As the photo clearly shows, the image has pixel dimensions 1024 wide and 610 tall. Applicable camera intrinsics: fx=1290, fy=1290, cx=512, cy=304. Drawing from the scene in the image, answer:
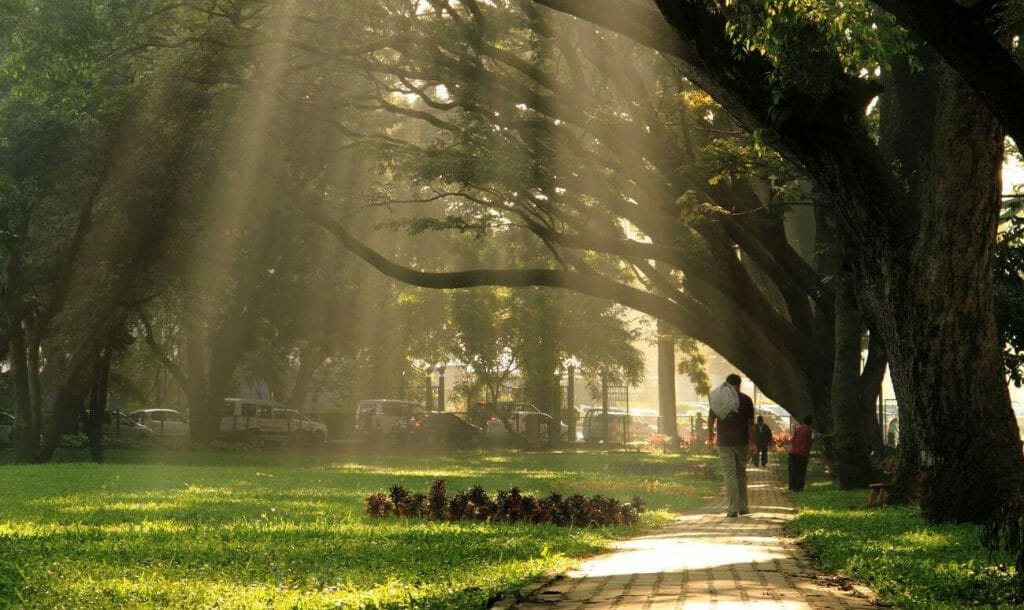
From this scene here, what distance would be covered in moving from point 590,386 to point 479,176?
41.5 metres

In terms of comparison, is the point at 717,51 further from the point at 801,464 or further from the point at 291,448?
the point at 291,448

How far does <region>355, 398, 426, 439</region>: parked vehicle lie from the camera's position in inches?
2028

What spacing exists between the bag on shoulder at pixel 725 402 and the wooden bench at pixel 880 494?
2.35 m

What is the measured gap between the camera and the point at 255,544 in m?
11.1

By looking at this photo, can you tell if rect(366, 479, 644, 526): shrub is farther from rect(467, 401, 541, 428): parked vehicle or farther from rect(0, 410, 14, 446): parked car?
rect(467, 401, 541, 428): parked vehicle

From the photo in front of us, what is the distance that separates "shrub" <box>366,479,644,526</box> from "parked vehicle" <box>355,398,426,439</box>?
3513 cm

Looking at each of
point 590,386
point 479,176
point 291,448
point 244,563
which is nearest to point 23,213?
point 479,176

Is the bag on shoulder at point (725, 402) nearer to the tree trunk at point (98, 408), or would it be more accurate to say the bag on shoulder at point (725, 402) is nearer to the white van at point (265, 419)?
the tree trunk at point (98, 408)

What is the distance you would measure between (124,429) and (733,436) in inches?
1378

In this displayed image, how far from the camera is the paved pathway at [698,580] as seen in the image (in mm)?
7863

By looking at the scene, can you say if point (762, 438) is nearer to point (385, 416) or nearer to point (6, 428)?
point (385, 416)

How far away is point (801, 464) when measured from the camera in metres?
23.5

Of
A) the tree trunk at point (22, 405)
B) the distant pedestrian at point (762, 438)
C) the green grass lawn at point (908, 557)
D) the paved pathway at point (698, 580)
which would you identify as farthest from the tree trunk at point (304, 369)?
the paved pathway at point (698, 580)

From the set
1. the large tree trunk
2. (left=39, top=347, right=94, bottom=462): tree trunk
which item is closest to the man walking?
the large tree trunk
